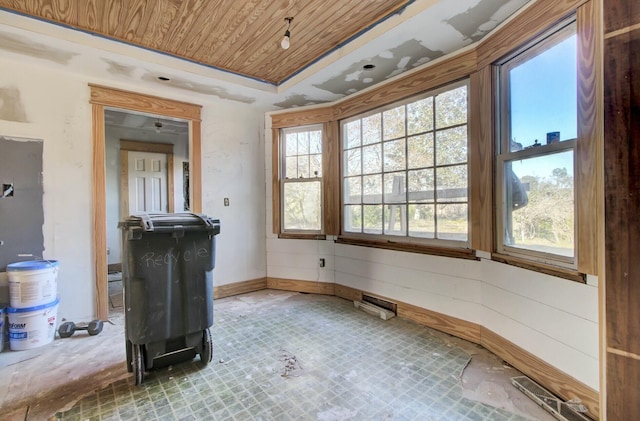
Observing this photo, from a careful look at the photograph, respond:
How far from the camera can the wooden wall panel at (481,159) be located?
7.23ft

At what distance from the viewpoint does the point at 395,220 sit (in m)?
3.04

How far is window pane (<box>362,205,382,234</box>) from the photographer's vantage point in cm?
321

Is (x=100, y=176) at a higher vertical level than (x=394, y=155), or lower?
lower

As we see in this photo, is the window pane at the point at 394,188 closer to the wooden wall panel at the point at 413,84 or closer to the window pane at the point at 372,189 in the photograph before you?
the window pane at the point at 372,189

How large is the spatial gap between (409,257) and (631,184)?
1971mm

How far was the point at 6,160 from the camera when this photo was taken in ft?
8.16

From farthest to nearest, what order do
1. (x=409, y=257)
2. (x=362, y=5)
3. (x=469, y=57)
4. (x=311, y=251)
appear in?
(x=311, y=251) < (x=409, y=257) < (x=469, y=57) < (x=362, y=5)

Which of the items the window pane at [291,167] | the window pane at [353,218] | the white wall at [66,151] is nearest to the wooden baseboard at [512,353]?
the window pane at [353,218]

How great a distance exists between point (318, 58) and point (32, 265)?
9.88 feet

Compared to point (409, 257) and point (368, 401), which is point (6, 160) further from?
point (409, 257)

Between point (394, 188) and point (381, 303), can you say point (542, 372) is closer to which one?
point (381, 303)

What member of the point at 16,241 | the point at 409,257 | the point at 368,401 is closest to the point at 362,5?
the point at 409,257

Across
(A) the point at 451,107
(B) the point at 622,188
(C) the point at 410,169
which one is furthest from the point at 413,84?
(B) the point at 622,188

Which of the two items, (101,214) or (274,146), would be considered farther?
(274,146)
